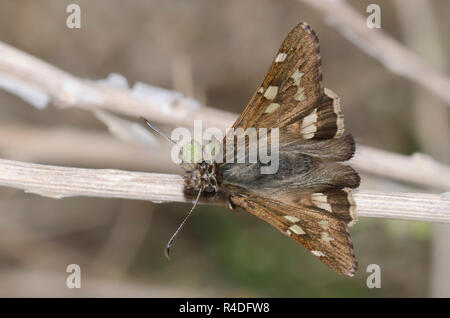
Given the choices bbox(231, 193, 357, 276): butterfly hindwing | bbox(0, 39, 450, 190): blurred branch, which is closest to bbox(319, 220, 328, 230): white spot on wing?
bbox(231, 193, 357, 276): butterfly hindwing

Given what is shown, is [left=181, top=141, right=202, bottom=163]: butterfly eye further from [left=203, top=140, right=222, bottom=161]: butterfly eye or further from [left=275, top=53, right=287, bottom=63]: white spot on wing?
[left=275, top=53, right=287, bottom=63]: white spot on wing

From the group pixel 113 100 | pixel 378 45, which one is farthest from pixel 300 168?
pixel 378 45

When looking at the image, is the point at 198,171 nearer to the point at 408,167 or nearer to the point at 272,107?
the point at 272,107

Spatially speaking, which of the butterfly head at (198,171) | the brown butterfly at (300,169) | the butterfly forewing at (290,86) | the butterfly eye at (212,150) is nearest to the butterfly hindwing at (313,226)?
the brown butterfly at (300,169)

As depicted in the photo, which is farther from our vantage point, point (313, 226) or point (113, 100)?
point (113, 100)

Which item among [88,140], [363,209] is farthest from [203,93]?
[363,209]

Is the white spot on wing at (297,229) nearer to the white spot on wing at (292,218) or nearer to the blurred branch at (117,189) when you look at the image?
the white spot on wing at (292,218)
